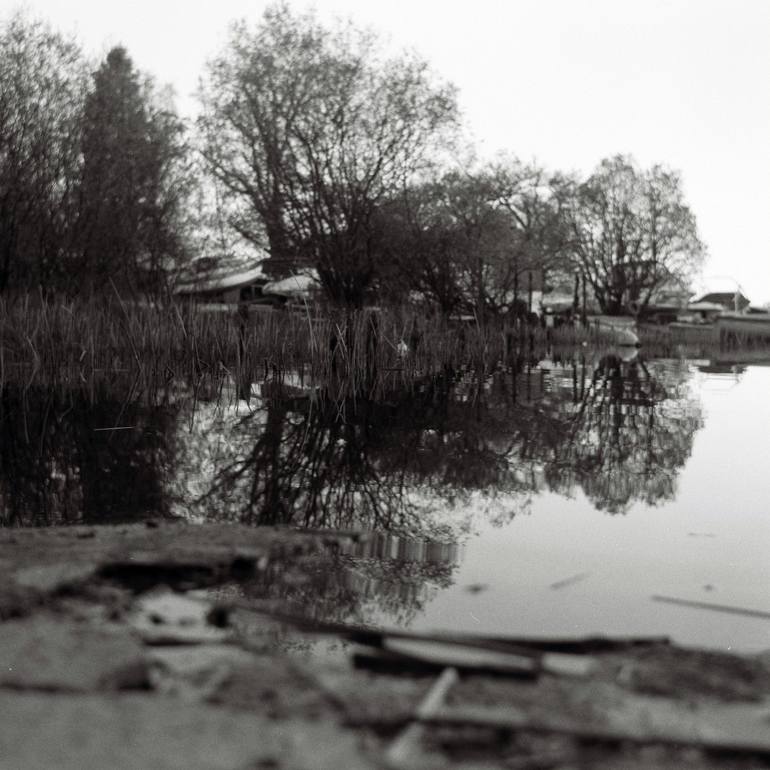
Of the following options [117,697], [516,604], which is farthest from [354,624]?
[117,697]

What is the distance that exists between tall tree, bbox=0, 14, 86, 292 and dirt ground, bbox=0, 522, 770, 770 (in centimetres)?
1302

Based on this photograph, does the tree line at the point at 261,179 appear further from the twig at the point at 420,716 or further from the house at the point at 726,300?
the house at the point at 726,300

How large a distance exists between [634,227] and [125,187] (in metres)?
37.6

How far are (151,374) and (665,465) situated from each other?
23.4ft

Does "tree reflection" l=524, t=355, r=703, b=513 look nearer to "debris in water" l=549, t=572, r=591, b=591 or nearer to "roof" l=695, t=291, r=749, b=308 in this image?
"debris in water" l=549, t=572, r=591, b=591

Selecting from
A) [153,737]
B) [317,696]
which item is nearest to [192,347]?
[317,696]

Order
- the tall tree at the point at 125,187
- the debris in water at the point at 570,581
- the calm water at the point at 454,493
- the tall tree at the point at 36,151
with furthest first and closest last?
the tall tree at the point at 125,187, the tall tree at the point at 36,151, the debris in water at the point at 570,581, the calm water at the point at 454,493

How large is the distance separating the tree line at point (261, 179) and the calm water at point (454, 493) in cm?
723

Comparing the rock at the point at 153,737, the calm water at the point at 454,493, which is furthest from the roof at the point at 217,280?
the rock at the point at 153,737

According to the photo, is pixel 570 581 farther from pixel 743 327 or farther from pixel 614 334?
pixel 743 327

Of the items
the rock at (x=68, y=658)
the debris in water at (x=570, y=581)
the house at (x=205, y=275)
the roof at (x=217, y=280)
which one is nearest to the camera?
the rock at (x=68, y=658)

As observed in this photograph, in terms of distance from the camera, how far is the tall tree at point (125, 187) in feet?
49.1

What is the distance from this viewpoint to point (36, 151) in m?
13.7

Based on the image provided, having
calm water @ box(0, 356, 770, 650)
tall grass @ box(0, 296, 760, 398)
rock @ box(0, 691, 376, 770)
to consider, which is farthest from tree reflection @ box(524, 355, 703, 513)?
rock @ box(0, 691, 376, 770)
